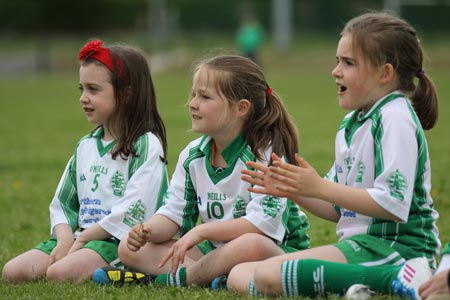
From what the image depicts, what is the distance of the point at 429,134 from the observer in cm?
1223

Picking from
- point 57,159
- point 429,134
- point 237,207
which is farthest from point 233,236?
point 429,134

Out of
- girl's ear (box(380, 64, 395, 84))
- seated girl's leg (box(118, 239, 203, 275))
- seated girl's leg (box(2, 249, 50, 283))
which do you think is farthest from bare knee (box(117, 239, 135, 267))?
girl's ear (box(380, 64, 395, 84))

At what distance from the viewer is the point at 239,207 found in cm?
452

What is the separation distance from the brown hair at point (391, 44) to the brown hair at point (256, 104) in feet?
2.08

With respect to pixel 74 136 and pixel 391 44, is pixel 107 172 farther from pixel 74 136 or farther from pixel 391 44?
pixel 74 136

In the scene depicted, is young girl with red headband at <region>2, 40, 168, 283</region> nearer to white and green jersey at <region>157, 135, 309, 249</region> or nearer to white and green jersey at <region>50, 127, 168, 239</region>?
white and green jersey at <region>50, 127, 168, 239</region>

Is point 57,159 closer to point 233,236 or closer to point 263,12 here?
point 233,236

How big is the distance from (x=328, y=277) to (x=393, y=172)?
534 mm

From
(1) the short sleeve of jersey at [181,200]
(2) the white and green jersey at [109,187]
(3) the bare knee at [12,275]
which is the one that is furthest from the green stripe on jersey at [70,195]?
(1) the short sleeve of jersey at [181,200]

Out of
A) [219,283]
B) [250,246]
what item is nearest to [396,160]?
[250,246]

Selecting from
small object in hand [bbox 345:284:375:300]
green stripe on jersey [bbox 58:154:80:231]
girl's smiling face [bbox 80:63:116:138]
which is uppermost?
girl's smiling face [bbox 80:63:116:138]

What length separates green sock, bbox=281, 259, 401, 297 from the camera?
3893mm

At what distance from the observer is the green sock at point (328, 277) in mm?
3893

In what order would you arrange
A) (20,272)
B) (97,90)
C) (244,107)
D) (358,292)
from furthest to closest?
(97,90), (20,272), (244,107), (358,292)
